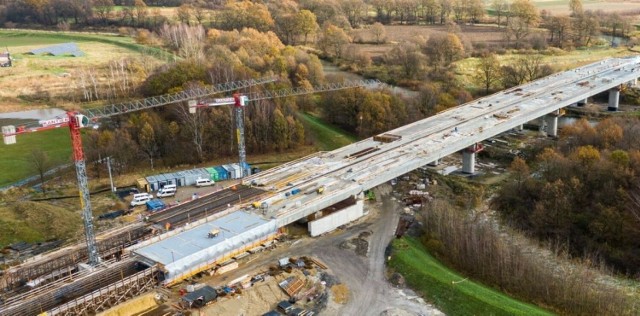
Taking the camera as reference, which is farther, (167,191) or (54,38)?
(54,38)

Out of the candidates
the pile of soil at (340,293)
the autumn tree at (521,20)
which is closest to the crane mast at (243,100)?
the pile of soil at (340,293)

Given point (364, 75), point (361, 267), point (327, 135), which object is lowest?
point (361, 267)

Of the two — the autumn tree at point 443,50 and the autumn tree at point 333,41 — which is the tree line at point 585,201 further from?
the autumn tree at point 333,41

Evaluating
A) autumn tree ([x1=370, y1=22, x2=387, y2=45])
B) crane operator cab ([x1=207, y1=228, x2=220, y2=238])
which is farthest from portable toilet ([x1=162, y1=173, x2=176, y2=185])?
autumn tree ([x1=370, y1=22, x2=387, y2=45])

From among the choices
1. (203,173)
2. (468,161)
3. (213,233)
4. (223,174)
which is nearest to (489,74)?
(468,161)

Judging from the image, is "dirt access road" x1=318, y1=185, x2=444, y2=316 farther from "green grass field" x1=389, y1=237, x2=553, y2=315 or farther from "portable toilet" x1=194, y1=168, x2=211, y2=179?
"portable toilet" x1=194, y1=168, x2=211, y2=179

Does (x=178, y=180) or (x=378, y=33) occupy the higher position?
(x=378, y=33)

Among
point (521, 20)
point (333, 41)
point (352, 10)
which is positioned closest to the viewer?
point (333, 41)

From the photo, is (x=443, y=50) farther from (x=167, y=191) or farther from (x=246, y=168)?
(x=167, y=191)

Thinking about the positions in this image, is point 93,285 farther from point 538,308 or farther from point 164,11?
point 164,11
